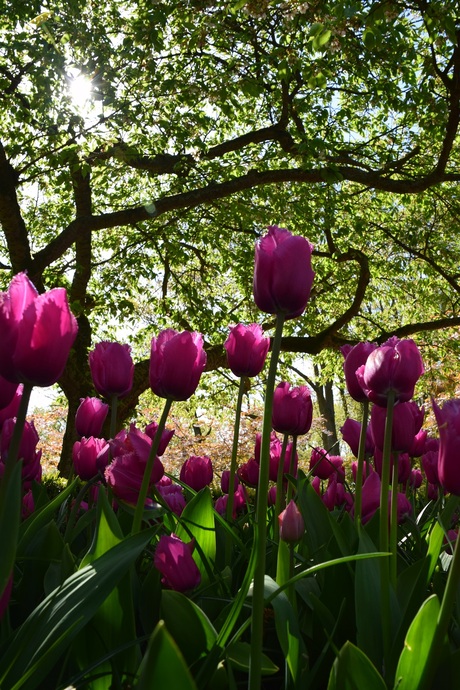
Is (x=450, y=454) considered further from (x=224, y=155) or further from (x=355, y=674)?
(x=224, y=155)

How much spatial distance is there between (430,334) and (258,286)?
12.5 m

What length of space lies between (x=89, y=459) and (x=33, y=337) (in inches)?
36.2

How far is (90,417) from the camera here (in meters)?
1.73

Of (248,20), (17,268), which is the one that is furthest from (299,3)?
(17,268)

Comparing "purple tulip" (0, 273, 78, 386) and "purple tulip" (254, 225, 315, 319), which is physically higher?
"purple tulip" (254, 225, 315, 319)

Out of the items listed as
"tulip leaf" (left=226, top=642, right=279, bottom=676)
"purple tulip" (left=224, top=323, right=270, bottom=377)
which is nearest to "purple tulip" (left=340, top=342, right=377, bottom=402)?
"purple tulip" (left=224, top=323, right=270, bottom=377)

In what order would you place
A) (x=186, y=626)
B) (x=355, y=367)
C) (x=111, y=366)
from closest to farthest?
(x=186, y=626), (x=355, y=367), (x=111, y=366)

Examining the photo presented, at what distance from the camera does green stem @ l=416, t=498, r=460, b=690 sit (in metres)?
0.74

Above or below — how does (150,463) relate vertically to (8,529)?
above

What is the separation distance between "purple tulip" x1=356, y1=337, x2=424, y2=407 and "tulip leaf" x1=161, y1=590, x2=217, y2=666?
0.47 metres

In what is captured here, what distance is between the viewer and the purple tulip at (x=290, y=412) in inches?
61.2

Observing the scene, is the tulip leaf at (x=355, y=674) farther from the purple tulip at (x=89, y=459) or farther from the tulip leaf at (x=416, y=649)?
the purple tulip at (x=89, y=459)

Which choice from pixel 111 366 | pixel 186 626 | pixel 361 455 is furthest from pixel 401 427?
pixel 111 366

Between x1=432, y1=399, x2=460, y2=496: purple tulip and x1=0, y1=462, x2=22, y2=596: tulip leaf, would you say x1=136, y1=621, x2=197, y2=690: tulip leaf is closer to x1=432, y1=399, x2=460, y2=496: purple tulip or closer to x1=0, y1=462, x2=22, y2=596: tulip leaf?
x1=0, y1=462, x2=22, y2=596: tulip leaf
